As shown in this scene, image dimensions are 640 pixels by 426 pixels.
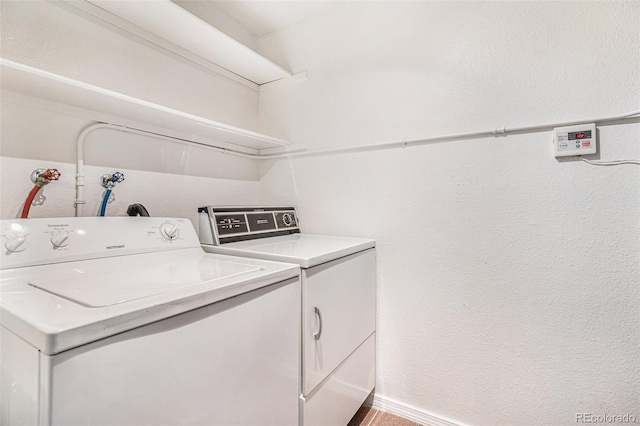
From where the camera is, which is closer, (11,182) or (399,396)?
(11,182)

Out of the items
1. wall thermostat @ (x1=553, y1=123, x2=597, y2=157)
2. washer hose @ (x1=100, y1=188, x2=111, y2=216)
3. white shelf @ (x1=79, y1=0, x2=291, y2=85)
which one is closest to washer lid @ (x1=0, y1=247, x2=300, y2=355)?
washer hose @ (x1=100, y1=188, x2=111, y2=216)

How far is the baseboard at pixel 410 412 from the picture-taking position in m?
1.47

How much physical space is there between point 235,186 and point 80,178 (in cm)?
86

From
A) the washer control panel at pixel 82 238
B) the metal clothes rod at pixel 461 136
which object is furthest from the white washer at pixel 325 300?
the metal clothes rod at pixel 461 136

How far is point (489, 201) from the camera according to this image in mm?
1377

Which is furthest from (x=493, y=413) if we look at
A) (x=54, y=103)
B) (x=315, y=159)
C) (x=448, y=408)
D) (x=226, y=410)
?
(x=54, y=103)

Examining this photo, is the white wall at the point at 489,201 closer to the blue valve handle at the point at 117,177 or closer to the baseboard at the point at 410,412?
the baseboard at the point at 410,412

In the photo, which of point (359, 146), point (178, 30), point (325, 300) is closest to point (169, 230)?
point (325, 300)

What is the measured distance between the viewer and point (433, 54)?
1.50 m

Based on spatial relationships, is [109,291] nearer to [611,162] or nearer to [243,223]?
[243,223]

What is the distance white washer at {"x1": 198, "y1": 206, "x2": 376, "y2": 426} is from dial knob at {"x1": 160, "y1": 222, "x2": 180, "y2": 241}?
18cm

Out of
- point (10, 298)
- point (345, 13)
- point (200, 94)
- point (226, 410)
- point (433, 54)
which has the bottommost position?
point (226, 410)

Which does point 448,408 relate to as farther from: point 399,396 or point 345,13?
point 345,13

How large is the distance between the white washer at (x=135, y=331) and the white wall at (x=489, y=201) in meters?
0.79
